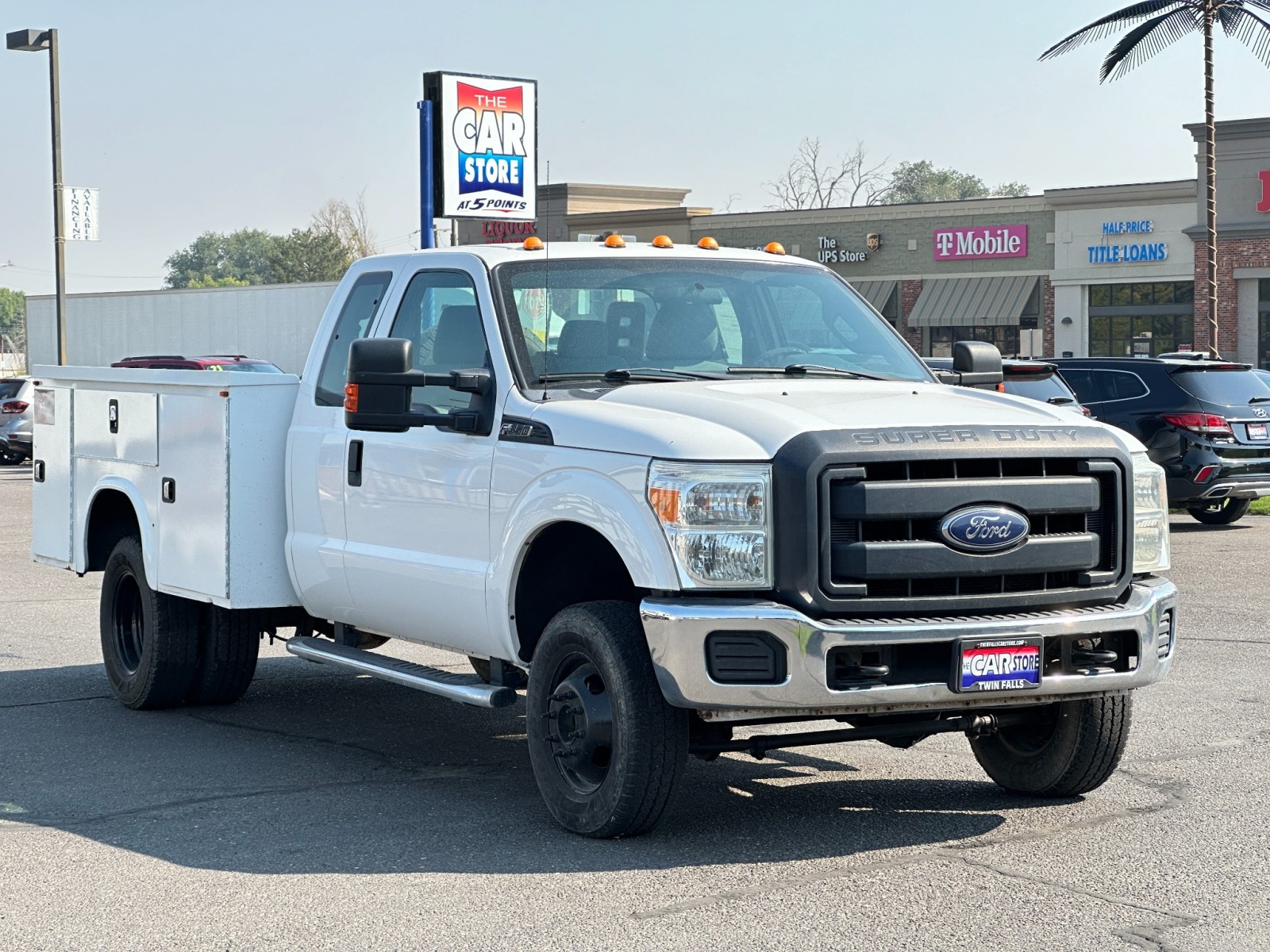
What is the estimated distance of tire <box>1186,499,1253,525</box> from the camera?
1944 cm

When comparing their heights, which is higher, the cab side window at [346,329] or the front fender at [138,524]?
the cab side window at [346,329]

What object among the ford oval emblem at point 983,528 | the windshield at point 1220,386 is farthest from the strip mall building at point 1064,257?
the ford oval emblem at point 983,528

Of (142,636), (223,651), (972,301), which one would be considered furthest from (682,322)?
(972,301)

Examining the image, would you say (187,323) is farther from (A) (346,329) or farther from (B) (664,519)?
(B) (664,519)

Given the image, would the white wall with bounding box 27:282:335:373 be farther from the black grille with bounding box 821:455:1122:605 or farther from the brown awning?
the black grille with bounding box 821:455:1122:605

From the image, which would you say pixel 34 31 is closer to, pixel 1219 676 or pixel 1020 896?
pixel 1219 676

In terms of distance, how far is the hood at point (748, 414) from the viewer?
566 centimetres

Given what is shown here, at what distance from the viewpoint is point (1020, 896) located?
5352 mm

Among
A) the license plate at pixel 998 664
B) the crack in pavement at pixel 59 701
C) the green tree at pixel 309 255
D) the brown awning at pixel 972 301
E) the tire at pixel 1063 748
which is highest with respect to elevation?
the green tree at pixel 309 255

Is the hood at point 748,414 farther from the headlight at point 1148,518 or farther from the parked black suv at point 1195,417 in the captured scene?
the parked black suv at point 1195,417

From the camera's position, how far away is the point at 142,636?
898cm

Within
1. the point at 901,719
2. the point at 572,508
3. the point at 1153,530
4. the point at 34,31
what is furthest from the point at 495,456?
the point at 34,31

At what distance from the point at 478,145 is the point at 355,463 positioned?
20.0 meters

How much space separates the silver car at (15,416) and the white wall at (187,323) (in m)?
11.6
